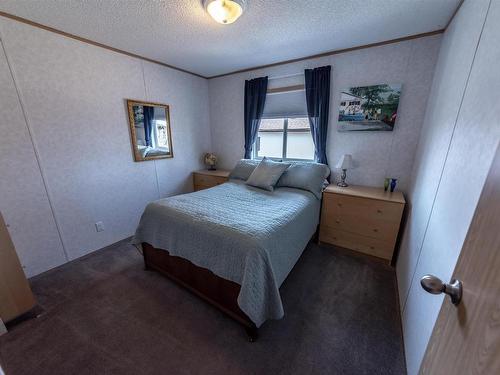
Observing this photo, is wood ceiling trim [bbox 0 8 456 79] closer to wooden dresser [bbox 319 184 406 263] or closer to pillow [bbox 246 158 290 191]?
pillow [bbox 246 158 290 191]

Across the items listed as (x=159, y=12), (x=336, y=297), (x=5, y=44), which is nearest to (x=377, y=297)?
(x=336, y=297)

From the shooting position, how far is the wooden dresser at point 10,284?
1425 mm

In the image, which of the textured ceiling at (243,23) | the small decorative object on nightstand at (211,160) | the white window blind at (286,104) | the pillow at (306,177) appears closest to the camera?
the textured ceiling at (243,23)

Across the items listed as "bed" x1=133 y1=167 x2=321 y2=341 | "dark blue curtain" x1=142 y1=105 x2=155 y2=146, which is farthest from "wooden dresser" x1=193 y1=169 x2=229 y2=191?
"bed" x1=133 y1=167 x2=321 y2=341

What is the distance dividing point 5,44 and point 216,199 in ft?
7.17

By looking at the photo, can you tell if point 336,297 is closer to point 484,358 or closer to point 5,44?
point 484,358

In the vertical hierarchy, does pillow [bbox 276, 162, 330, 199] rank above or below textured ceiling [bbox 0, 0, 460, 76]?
below

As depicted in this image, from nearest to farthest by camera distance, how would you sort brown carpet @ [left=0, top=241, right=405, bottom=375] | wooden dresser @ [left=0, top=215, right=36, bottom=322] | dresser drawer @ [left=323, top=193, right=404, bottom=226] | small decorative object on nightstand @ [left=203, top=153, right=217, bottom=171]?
1. brown carpet @ [left=0, top=241, right=405, bottom=375]
2. wooden dresser @ [left=0, top=215, right=36, bottom=322]
3. dresser drawer @ [left=323, top=193, right=404, bottom=226]
4. small decorative object on nightstand @ [left=203, top=153, right=217, bottom=171]

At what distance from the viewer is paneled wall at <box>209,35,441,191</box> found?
82.6 inches

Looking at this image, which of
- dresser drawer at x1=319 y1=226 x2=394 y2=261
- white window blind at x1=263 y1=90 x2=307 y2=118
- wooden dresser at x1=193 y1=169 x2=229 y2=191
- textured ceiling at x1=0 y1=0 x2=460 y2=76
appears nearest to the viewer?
textured ceiling at x1=0 y1=0 x2=460 y2=76

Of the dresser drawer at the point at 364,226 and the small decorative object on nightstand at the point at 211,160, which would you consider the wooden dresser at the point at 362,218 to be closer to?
the dresser drawer at the point at 364,226

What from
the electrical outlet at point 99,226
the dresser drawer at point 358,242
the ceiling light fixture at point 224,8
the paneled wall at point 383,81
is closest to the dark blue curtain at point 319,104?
the paneled wall at point 383,81

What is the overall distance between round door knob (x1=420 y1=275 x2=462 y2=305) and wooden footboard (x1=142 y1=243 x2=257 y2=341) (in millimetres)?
1082

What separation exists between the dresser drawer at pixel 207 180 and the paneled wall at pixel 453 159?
252cm
